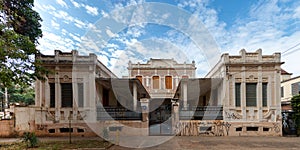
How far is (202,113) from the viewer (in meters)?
14.4

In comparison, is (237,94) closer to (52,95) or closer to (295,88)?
(52,95)

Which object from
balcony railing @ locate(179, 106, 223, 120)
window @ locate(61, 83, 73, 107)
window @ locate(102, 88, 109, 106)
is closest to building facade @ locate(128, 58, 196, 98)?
window @ locate(102, 88, 109, 106)

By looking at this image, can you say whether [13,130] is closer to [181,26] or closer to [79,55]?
[79,55]

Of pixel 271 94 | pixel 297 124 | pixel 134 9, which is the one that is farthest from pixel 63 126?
pixel 297 124

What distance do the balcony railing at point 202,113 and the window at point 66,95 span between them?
7404 mm

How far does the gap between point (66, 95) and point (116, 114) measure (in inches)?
138

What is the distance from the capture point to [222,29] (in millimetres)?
13797

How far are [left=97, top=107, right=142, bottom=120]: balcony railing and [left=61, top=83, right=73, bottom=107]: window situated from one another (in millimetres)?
1939

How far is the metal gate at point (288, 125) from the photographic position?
1417cm

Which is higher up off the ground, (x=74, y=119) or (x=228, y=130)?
(x=74, y=119)

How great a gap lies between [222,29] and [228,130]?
6682 millimetres

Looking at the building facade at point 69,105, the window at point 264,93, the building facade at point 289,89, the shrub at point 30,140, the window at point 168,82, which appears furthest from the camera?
the window at point 168,82

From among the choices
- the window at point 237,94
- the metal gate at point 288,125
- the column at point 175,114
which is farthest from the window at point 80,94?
the metal gate at point 288,125

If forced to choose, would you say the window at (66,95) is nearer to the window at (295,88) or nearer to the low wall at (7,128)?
the low wall at (7,128)
